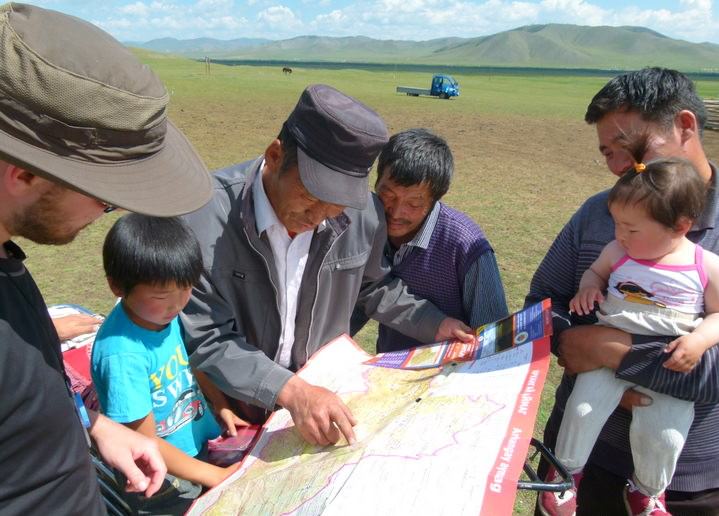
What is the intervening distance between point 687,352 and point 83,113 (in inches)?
73.7

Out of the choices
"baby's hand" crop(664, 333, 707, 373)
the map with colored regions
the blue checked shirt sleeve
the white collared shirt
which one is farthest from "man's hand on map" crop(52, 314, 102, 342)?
"baby's hand" crop(664, 333, 707, 373)

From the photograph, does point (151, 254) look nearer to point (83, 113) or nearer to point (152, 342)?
point (152, 342)

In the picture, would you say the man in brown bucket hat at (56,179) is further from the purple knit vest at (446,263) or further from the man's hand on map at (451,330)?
the purple knit vest at (446,263)

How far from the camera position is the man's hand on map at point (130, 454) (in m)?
1.60

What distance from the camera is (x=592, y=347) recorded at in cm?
211

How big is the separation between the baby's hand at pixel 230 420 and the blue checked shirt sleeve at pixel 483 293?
40.6 inches

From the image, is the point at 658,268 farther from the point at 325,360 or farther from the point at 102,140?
the point at 102,140

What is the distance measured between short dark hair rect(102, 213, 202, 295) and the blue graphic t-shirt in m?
0.14

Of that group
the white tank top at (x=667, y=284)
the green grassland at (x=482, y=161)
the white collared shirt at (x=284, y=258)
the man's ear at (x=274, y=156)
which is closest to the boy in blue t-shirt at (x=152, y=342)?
the white collared shirt at (x=284, y=258)

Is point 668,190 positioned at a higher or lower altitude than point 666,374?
higher

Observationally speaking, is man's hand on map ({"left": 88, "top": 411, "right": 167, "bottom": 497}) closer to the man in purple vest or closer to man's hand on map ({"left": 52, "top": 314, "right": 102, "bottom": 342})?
the man in purple vest

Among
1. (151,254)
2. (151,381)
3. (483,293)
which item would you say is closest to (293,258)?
(151,254)

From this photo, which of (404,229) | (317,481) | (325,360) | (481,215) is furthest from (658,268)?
(481,215)

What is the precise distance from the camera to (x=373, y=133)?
190 cm
